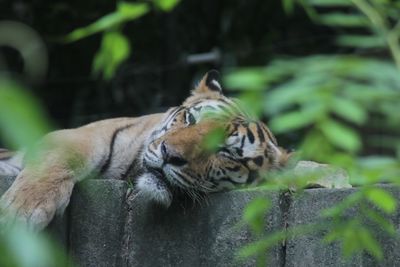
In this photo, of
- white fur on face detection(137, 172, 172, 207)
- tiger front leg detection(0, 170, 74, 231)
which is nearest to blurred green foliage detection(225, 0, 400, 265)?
tiger front leg detection(0, 170, 74, 231)

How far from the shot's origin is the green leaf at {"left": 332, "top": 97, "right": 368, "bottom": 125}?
3.03 feet

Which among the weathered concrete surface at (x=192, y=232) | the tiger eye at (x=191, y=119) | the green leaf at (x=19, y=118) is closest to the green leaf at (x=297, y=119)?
the green leaf at (x=19, y=118)

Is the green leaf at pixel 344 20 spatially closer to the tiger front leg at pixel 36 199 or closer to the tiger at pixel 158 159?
the tiger at pixel 158 159

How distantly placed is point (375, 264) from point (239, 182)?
0.93 meters

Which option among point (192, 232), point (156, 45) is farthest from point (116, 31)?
point (156, 45)

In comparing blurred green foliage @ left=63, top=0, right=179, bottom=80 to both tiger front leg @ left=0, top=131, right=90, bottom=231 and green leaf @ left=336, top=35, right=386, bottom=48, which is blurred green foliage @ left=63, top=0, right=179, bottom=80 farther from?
tiger front leg @ left=0, top=131, right=90, bottom=231

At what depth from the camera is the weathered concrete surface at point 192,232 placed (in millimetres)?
2551

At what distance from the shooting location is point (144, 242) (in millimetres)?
2664

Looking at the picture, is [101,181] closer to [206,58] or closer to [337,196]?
[337,196]

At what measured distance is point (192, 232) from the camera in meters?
2.64

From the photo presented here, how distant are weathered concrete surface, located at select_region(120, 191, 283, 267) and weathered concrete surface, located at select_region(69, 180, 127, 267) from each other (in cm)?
4

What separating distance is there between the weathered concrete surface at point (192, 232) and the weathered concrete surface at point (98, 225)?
4 cm

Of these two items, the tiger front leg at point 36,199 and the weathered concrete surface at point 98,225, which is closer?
the tiger front leg at point 36,199

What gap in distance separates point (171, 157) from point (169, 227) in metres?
0.30
